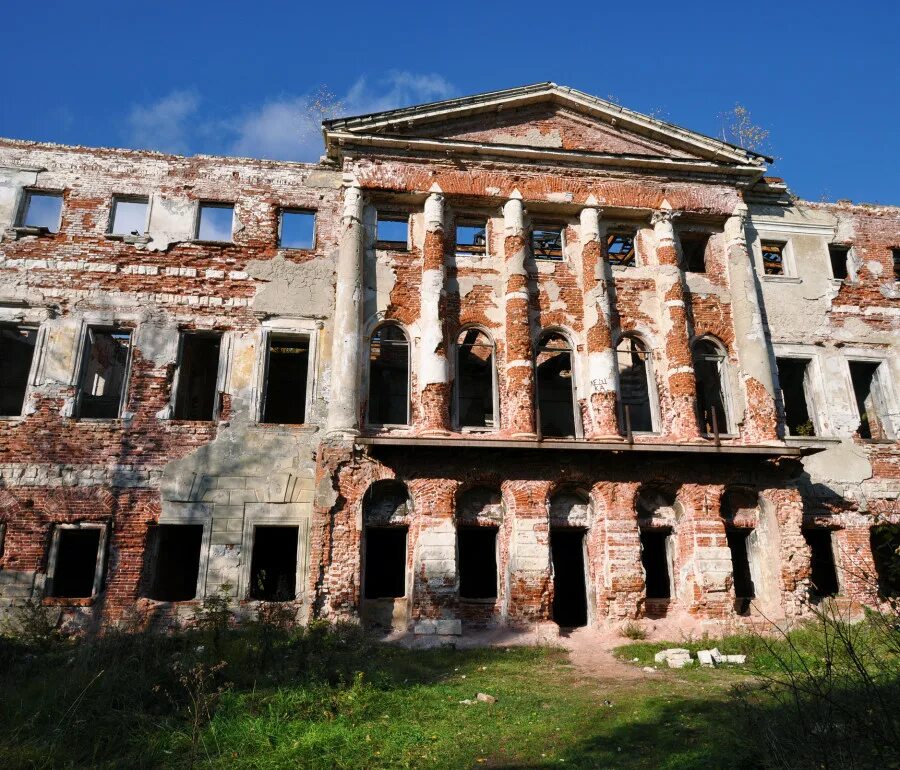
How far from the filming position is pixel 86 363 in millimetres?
14781

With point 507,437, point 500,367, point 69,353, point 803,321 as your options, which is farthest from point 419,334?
point 803,321

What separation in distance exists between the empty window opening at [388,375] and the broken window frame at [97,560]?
6.11 m

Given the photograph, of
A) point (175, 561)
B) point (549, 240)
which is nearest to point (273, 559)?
point (175, 561)

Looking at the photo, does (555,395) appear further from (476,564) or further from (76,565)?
(76,565)

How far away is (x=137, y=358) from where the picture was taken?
14.7 metres

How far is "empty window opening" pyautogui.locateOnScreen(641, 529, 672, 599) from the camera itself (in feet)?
49.3

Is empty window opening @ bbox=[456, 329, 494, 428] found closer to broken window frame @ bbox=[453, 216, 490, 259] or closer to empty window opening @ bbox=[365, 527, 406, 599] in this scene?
broken window frame @ bbox=[453, 216, 490, 259]

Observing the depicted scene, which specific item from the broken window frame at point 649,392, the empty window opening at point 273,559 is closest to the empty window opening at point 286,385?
the empty window opening at point 273,559

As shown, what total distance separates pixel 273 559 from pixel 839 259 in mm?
15580

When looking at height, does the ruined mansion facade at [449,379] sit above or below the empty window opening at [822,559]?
above

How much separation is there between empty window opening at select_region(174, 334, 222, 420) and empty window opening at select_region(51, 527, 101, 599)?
3.11m

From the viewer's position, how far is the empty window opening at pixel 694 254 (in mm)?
17953

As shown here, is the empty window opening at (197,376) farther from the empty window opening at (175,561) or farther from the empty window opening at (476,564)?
the empty window opening at (476,564)

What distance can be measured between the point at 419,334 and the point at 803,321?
931 centimetres
